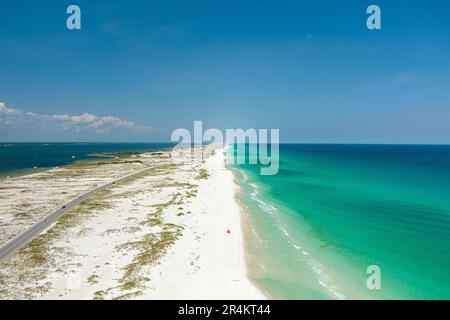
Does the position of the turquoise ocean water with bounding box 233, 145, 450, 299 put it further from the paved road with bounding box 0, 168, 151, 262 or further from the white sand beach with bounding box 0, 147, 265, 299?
the paved road with bounding box 0, 168, 151, 262

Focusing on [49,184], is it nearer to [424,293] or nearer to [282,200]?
[282,200]

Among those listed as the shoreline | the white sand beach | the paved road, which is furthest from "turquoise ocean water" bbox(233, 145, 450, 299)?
the paved road

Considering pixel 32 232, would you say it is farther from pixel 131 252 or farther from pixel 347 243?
pixel 347 243

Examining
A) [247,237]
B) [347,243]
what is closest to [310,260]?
[347,243]

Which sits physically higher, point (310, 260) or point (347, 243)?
point (347, 243)

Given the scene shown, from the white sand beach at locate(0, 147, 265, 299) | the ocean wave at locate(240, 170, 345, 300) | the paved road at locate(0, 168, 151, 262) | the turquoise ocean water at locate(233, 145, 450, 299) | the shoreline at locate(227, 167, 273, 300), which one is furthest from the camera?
the paved road at locate(0, 168, 151, 262)

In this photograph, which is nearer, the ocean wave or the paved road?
the ocean wave

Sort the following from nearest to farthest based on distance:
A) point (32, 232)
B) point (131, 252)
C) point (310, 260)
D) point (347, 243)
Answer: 1. point (131, 252)
2. point (310, 260)
3. point (347, 243)
4. point (32, 232)

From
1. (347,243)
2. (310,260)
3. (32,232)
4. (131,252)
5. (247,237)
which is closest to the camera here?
(131,252)

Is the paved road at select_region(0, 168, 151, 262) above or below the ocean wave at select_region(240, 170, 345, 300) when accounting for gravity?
above

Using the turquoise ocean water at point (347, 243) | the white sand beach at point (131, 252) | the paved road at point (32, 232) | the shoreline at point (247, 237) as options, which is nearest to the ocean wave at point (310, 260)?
the turquoise ocean water at point (347, 243)
